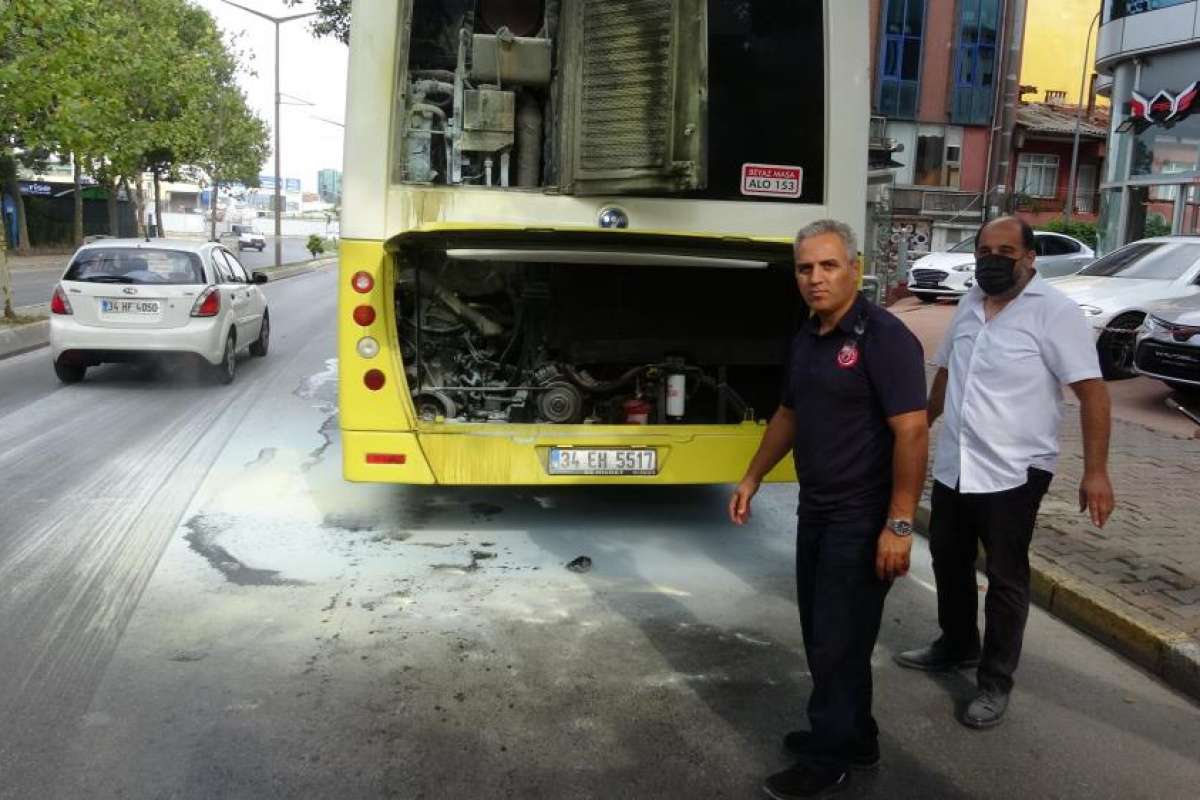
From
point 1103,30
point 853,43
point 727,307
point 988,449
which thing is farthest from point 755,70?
point 1103,30

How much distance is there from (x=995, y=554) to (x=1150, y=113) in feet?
62.1

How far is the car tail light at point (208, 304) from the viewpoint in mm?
10719

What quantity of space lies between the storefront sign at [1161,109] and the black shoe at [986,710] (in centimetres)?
1831

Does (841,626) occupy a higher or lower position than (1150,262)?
lower

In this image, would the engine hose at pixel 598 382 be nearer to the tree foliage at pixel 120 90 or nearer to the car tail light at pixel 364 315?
the car tail light at pixel 364 315

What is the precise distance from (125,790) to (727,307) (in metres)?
4.15

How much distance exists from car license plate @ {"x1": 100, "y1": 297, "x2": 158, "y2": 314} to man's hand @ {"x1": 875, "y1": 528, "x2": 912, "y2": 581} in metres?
9.48

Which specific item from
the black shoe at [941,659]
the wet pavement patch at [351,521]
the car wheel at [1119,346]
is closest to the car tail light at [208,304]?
the wet pavement patch at [351,521]

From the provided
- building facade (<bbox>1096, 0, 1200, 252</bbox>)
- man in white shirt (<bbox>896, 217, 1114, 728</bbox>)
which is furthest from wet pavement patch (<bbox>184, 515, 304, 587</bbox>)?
building facade (<bbox>1096, 0, 1200, 252</bbox>)

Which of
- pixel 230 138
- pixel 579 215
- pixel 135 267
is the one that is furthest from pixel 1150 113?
pixel 230 138

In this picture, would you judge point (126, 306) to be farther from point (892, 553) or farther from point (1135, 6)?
point (1135, 6)

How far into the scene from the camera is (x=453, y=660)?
4168mm

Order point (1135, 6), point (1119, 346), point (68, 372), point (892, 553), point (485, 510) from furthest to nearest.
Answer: point (1135, 6) → point (1119, 346) → point (68, 372) → point (485, 510) → point (892, 553)

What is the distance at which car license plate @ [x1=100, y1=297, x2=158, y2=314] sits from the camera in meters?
10.5
